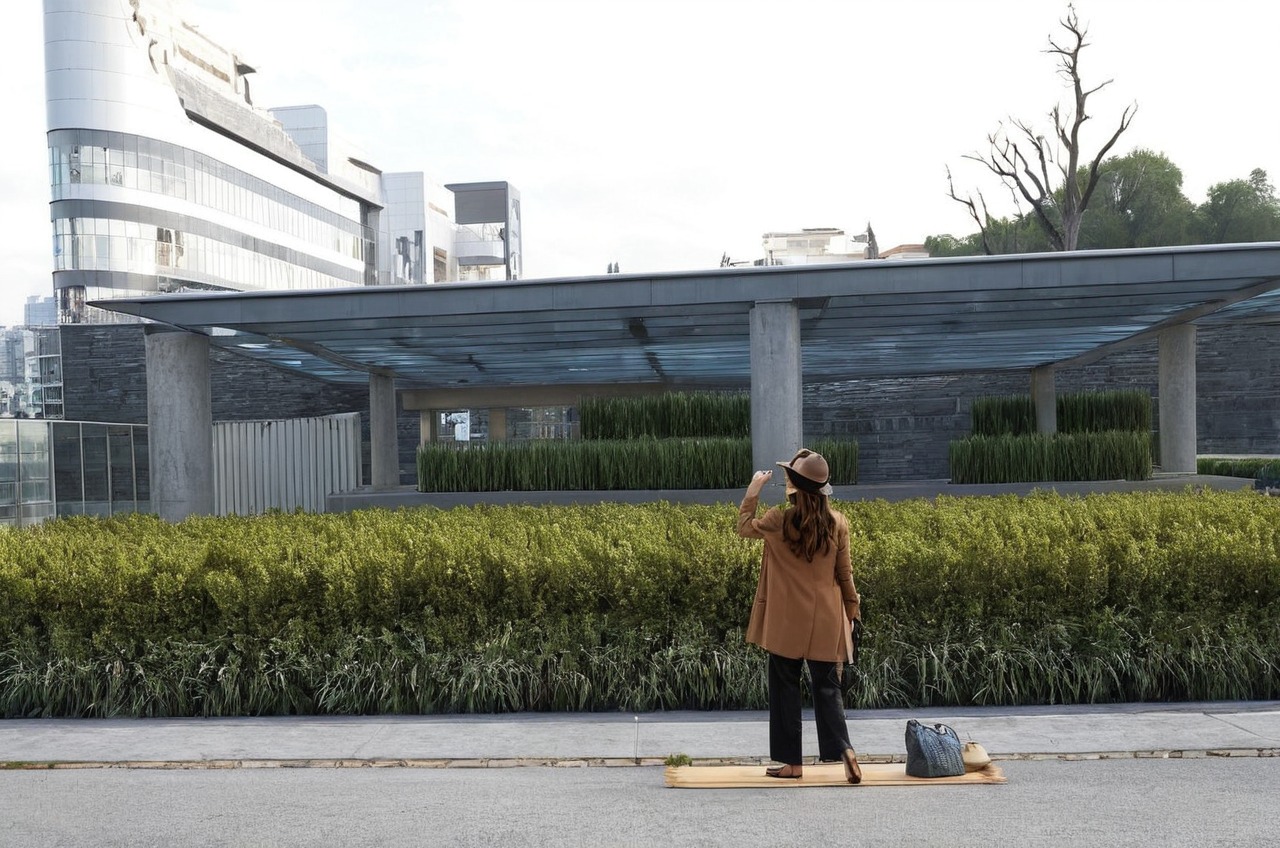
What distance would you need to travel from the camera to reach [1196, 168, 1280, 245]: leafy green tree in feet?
196

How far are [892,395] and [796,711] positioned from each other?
71.6 feet

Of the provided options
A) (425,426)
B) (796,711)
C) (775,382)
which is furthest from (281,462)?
(796,711)

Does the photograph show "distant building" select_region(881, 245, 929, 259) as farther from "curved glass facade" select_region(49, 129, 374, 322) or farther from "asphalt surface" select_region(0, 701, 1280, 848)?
"asphalt surface" select_region(0, 701, 1280, 848)

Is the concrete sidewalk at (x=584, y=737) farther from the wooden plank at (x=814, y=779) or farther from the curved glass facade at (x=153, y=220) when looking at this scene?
the curved glass facade at (x=153, y=220)

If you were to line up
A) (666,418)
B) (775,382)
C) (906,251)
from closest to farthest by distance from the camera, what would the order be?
(775,382), (666,418), (906,251)

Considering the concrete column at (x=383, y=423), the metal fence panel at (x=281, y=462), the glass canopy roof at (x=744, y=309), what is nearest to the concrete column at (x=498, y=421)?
the metal fence panel at (x=281, y=462)

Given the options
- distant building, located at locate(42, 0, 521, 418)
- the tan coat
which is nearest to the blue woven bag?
the tan coat

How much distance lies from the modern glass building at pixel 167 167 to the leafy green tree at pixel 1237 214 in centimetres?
5290

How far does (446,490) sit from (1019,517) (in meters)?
8.45

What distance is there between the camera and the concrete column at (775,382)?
41.7ft

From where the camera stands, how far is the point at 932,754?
5.19m

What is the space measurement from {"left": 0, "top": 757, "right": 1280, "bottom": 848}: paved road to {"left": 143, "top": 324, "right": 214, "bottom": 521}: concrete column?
8.78 meters

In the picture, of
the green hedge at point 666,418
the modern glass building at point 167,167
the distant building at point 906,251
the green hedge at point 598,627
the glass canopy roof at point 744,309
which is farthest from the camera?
the distant building at point 906,251

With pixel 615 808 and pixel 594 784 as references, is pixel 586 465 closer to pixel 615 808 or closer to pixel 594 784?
pixel 594 784
